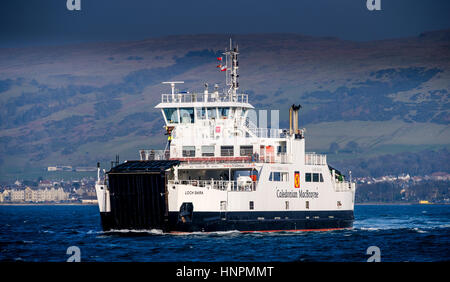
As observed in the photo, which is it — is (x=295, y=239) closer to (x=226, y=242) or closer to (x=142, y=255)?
(x=226, y=242)

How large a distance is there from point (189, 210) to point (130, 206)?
3747mm

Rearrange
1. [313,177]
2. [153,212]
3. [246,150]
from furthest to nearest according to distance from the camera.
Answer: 1. [313,177]
2. [246,150]
3. [153,212]

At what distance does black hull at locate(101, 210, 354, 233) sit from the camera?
47375 mm

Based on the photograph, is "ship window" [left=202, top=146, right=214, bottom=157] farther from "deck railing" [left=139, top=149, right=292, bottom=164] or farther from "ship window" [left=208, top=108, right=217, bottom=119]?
"ship window" [left=208, top=108, right=217, bottom=119]

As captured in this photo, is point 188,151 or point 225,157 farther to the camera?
point 188,151

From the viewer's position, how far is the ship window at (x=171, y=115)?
54594 mm

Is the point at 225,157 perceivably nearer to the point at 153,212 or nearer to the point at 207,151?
the point at 207,151

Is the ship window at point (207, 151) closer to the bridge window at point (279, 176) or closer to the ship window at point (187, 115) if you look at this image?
the ship window at point (187, 115)

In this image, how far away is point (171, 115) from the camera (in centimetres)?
5478

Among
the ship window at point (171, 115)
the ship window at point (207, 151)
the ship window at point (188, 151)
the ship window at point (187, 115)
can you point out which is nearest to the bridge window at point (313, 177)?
the ship window at point (207, 151)

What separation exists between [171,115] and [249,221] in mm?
9832

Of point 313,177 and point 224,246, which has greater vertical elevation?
point 313,177

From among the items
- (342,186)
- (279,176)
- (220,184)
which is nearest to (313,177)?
(279,176)
